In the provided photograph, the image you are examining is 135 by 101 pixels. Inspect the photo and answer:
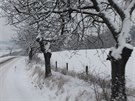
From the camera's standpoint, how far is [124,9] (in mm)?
9727

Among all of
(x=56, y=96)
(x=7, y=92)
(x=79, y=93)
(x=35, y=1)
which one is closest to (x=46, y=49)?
(x=7, y=92)

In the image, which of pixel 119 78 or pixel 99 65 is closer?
pixel 119 78

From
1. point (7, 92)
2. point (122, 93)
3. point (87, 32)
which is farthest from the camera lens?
point (7, 92)

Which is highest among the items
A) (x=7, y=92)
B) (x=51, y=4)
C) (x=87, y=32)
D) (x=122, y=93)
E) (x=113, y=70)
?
(x=51, y=4)

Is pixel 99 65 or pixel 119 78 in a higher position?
pixel 119 78

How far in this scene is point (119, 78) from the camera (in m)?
9.56

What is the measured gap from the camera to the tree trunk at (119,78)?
9.38m

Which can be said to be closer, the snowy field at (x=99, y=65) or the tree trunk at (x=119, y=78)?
the tree trunk at (x=119, y=78)

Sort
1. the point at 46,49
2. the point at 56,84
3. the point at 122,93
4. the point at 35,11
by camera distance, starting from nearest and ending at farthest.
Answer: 1. the point at 122,93
2. the point at 35,11
3. the point at 56,84
4. the point at 46,49

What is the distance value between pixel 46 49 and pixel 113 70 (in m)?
11.2

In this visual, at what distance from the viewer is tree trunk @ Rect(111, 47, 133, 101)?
938cm

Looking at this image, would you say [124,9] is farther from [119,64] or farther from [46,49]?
[46,49]

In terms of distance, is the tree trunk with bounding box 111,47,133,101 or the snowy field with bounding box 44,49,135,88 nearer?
the tree trunk with bounding box 111,47,133,101

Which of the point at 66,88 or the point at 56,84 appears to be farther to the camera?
the point at 56,84
